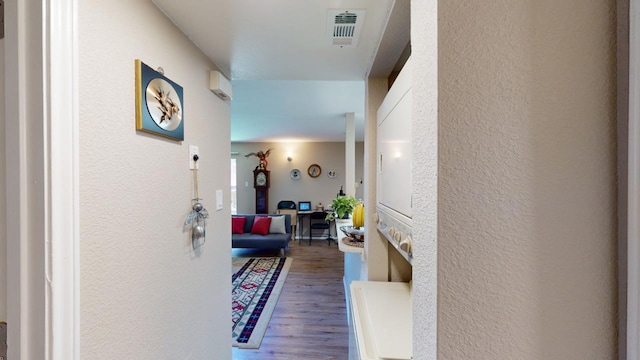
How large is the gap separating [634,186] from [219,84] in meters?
1.61

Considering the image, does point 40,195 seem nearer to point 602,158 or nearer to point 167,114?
point 167,114

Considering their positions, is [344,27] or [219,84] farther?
[219,84]

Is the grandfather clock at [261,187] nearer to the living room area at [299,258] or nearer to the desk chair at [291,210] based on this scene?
the living room area at [299,258]

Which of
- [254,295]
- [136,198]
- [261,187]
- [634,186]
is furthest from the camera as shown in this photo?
[261,187]

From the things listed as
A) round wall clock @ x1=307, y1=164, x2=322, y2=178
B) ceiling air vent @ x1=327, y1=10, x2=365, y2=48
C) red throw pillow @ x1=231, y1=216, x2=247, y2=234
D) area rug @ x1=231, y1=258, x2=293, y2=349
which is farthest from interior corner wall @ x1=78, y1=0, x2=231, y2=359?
round wall clock @ x1=307, y1=164, x2=322, y2=178

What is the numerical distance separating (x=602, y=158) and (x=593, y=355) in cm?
36

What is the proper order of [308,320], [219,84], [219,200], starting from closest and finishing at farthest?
[219,84]
[219,200]
[308,320]

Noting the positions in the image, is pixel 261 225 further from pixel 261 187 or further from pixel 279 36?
pixel 279 36

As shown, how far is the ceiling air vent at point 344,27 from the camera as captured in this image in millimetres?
1078

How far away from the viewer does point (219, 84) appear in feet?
4.88

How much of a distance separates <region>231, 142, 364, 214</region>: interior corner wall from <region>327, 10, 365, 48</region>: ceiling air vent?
529 centimetres

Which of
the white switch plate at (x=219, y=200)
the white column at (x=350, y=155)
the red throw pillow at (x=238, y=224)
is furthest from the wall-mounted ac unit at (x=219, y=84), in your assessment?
the red throw pillow at (x=238, y=224)

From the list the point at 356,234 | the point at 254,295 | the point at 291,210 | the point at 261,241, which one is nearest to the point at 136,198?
the point at 356,234

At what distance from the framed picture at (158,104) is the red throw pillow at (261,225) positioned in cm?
393
